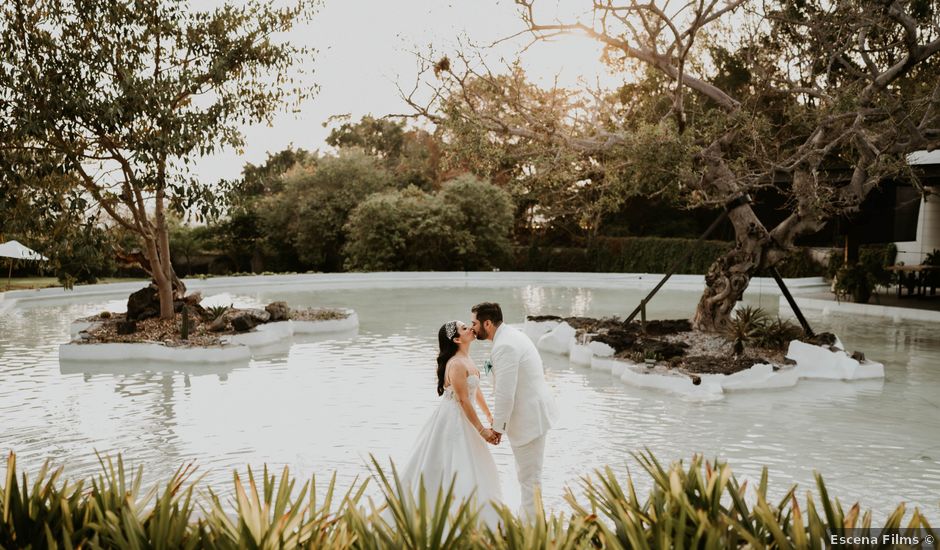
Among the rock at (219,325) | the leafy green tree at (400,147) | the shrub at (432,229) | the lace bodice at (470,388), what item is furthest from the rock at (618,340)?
the leafy green tree at (400,147)

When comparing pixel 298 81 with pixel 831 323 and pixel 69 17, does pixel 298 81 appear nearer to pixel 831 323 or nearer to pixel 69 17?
pixel 69 17

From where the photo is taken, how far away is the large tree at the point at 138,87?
12156 millimetres

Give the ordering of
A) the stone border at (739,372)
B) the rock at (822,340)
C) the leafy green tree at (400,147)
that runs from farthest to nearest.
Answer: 1. the leafy green tree at (400,147)
2. the rock at (822,340)
3. the stone border at (739,372)

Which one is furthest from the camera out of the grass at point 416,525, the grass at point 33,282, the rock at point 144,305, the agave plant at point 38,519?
the grass at point 33,282

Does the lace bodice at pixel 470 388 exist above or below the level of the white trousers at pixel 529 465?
above

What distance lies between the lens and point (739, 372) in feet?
37.1

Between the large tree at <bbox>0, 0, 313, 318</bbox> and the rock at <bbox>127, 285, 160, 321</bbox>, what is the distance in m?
1.46

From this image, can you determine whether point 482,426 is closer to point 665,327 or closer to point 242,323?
point 665,327

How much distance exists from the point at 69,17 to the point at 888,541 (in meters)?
13.8

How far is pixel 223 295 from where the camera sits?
2744 centimetres

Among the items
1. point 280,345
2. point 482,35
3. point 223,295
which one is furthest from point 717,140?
point 223,295

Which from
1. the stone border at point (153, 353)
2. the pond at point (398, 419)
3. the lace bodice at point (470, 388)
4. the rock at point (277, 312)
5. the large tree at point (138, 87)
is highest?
the large tree at point (138, 87)

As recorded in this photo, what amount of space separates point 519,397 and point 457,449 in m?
0.54

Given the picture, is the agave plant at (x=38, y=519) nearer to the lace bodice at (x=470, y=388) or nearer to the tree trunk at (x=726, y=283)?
the lace bodice at (x=470, y=388)
